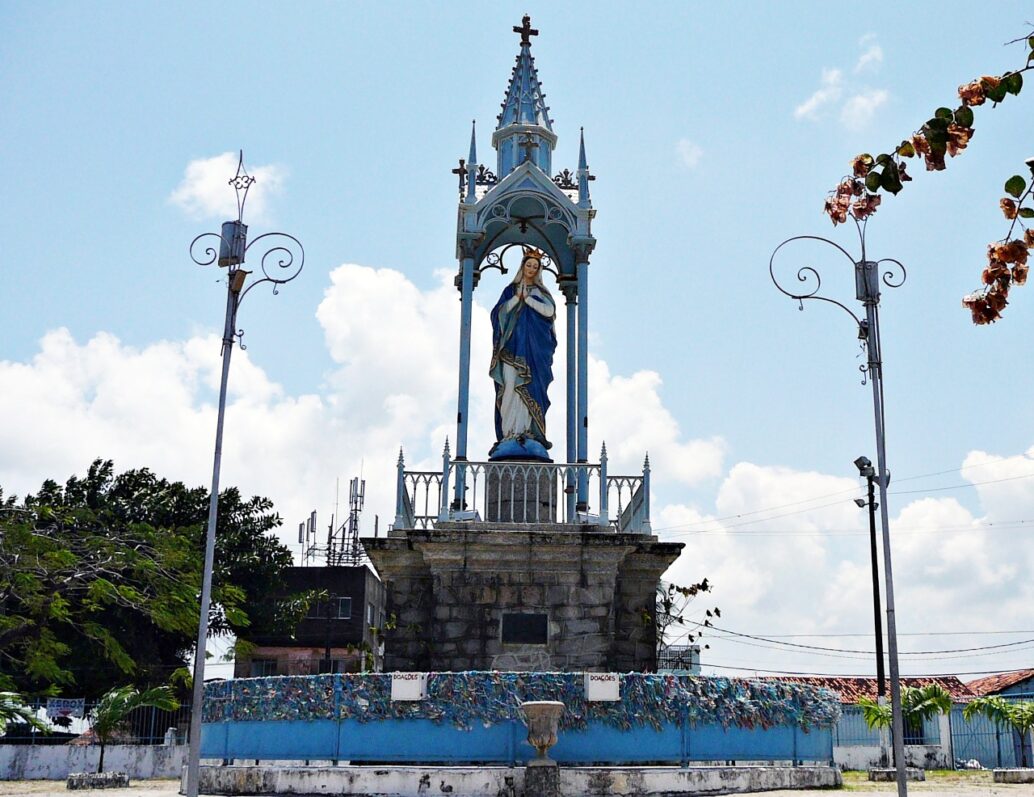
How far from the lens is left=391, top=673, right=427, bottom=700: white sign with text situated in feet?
51.8

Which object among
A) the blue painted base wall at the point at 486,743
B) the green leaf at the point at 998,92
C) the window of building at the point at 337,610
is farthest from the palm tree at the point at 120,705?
the window of building at the point at 337,610

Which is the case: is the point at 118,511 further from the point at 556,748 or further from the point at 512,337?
the point at 556,748

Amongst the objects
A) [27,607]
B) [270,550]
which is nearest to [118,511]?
[270,550]

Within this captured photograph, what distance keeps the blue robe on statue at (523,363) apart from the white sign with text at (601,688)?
5.09m

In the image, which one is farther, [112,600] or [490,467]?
[112,600]

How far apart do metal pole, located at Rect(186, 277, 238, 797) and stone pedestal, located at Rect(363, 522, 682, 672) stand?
13.8 feet

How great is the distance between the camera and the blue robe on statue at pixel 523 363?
20.0 m

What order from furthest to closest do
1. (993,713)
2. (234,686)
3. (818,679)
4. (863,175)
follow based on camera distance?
(818,679) < (993,713) < (234,686) < (863,175)

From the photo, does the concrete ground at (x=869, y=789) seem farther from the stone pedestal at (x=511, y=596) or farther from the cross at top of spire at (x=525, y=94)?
the cross at top of spire at (x=525, y=94)

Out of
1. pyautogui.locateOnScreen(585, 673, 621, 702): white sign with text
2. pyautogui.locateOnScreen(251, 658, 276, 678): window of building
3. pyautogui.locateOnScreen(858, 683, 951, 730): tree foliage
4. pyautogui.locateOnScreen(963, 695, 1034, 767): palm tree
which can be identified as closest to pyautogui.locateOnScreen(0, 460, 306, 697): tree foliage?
pyautogui.locateOnScreen(251, 658, 276, 678): window of building

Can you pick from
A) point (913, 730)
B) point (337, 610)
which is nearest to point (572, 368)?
point (913, 730)

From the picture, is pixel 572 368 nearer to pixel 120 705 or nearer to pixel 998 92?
pixel 120 705

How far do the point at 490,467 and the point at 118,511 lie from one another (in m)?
26.4

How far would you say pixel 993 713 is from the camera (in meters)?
26.3
